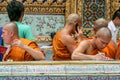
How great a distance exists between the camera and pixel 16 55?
6023mm

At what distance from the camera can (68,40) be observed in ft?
23.6

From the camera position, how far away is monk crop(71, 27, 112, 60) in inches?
236

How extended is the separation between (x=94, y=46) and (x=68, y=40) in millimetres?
995

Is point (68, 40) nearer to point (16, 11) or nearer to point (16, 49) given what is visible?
point (16, 11)

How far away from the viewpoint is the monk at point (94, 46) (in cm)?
599

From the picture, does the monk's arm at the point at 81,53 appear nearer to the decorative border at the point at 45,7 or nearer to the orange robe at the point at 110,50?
the orange robe at the point at 110,50

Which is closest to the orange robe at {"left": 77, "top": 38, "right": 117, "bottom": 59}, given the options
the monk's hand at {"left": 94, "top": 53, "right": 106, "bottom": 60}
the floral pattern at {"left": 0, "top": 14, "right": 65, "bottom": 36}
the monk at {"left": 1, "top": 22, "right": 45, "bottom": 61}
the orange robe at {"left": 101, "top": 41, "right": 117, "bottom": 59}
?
the orange robe at {"left": 101, "top": 41, "right": 117, "bottom": 59}

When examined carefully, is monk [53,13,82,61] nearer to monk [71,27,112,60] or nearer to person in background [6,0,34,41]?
person in background [6,0,34,41]

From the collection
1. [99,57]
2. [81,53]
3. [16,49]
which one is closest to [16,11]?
[16,49]

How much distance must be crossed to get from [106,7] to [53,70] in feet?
21.8

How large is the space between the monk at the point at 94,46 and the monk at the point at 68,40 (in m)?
0.81

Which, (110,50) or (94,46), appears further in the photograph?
(110,50)

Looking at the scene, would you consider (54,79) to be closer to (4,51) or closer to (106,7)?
(4,51)

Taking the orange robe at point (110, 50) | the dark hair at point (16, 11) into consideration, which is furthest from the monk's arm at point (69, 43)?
the dark hair at point (16, 11)
